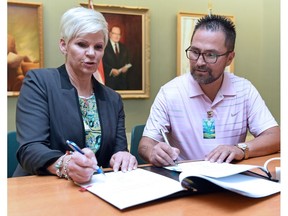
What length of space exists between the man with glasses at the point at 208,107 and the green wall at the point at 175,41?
964 millimetres

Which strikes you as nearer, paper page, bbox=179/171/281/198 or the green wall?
paper page, bbox=179/171/281/198

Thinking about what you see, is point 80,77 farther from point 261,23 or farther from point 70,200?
point 261,23

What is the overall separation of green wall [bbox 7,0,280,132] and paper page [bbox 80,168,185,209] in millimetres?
1552

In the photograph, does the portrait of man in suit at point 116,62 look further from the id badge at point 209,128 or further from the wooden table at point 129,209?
the wooden table at point 129,209

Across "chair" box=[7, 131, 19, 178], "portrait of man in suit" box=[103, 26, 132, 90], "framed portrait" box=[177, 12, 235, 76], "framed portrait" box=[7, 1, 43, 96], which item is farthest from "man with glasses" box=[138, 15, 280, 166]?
"framed portrait" box=[7, 1, 43, 96]

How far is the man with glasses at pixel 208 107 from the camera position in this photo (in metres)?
1.80

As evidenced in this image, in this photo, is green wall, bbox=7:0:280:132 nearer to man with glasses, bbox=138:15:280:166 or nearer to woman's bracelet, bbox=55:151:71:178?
man with glasses, bbox=138:15:280:166

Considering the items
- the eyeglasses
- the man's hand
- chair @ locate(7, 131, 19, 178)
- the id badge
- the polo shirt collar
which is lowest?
chair @ locate(7, 131, 19, 178)

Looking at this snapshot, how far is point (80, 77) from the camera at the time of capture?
164 centimetres

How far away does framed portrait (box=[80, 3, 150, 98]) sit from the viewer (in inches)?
107

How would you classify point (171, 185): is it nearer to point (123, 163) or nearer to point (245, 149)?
point (123, 163)

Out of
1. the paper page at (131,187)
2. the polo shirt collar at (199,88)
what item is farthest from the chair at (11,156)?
the polo shirt collar at (199,88)

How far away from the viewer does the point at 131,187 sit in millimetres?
1018
